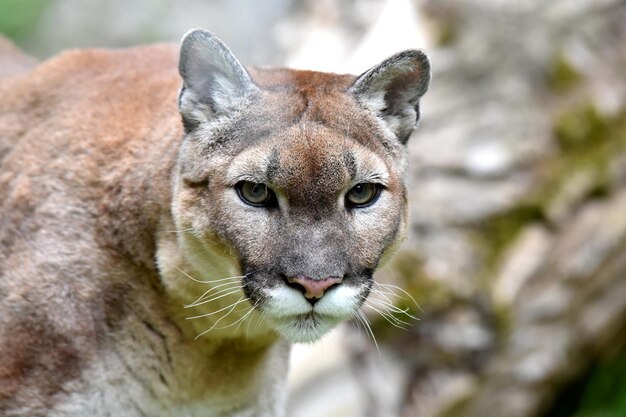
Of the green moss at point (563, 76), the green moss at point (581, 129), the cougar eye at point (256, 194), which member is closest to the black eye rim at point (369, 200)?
the cougar eye at point (256, 194)

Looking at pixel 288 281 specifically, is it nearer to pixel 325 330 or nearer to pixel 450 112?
pixel 325 330

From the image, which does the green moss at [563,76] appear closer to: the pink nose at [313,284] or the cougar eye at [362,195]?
the cougar eye at [362,195]

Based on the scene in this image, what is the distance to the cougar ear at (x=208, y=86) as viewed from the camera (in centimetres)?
459

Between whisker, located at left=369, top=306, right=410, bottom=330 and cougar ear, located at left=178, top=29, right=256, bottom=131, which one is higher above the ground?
cougar ear, located at left=178, top=29, right=256, bottom=131

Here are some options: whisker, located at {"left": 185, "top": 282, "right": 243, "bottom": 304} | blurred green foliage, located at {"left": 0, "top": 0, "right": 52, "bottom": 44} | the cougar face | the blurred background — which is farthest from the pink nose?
blurred green foliage, located at {"left": 0, "top": 0, "right": 52, "bottom": 44}

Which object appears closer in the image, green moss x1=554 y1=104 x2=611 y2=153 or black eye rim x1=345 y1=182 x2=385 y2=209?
black eye rim x1=345 y1=182 x2=385 y2=209

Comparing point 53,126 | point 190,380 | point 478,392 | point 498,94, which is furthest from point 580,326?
point 53,126

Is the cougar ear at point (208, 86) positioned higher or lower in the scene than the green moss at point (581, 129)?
higher

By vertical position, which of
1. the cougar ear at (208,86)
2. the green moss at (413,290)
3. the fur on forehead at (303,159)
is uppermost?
the cougar ear at (208,86)

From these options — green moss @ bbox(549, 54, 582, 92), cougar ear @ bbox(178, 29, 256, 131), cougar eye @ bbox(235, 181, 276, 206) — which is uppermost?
green moss @ bbox(549, 54, 582, 92)

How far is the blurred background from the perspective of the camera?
7.80 metres

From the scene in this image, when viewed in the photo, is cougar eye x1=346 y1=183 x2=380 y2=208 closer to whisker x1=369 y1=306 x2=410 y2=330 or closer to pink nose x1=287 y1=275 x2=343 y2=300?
pink nose x1=287 y1=275 x2=343 y2=300

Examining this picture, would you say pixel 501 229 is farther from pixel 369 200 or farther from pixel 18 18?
pixel 18 18

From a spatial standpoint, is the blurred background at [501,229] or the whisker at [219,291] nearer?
the whisker at [219,291]
